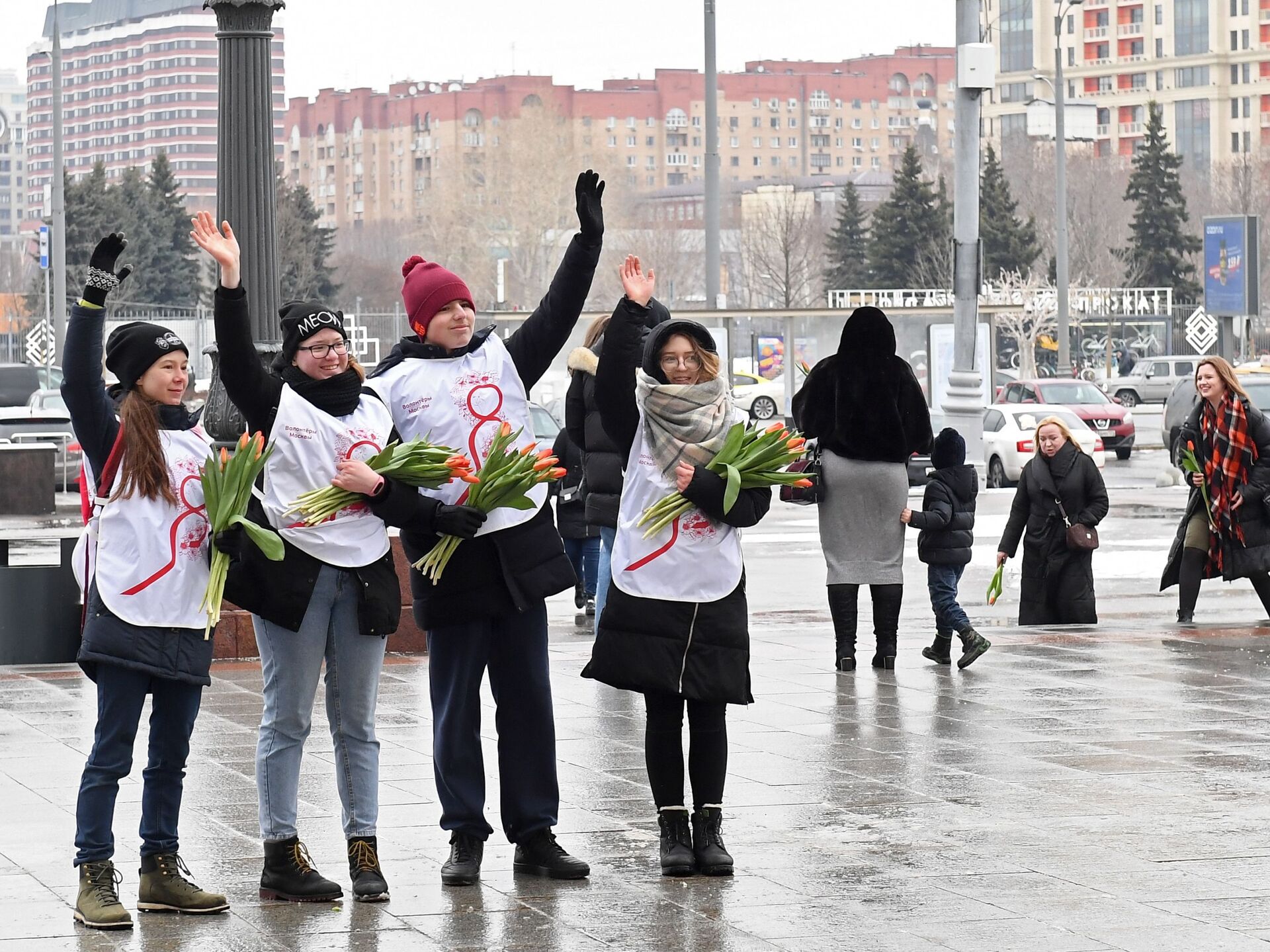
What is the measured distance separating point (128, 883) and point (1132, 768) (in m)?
3.87

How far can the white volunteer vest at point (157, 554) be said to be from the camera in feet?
18.3

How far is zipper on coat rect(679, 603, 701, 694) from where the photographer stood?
616 centimetres

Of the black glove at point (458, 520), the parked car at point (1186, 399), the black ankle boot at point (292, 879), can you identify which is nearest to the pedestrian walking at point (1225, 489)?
the black glove at point (458, 520)

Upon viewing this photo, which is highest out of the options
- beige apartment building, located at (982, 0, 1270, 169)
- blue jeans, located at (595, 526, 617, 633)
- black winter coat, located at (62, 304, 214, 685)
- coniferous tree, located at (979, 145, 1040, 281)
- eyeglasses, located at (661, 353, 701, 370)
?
beige apartment building, located at (982, 0, 1270, 169)

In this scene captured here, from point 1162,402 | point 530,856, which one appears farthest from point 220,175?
point 1162,402

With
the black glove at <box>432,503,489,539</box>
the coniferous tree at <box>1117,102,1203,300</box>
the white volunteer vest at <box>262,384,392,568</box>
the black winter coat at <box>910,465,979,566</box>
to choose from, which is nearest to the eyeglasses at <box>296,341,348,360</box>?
the white volunteer vest at <box>262,384,392,568</box>

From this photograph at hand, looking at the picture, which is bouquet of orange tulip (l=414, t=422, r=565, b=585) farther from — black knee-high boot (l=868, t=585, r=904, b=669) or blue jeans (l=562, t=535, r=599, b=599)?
blue jeans (l=562, t=535, r=599, b=599)

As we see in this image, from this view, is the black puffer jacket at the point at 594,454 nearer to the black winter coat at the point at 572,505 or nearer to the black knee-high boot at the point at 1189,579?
the black winter coat at the point at 572,505

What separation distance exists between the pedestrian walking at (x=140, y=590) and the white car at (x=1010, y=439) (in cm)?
2482

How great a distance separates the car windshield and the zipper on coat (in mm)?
33495

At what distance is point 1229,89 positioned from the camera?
507 feet

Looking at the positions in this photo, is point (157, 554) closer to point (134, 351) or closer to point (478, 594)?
point (134, 351)

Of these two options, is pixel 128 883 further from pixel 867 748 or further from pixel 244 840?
pixel 867 748

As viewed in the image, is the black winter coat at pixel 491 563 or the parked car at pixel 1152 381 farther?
the parked car at pixel 1152 381
